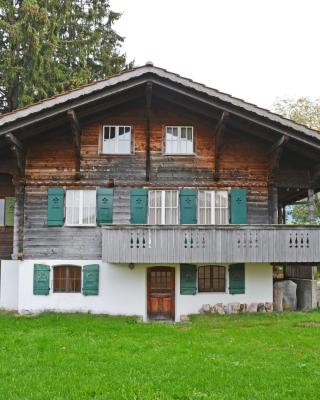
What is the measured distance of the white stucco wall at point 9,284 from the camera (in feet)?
64.0

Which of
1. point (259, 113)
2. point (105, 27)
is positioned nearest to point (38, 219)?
point (259, 113)

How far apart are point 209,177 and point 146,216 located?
2863 millimetres

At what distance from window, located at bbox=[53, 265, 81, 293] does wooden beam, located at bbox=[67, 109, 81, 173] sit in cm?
373

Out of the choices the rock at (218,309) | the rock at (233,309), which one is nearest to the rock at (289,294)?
the rock at (233,309)

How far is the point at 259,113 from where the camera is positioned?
59.7ft

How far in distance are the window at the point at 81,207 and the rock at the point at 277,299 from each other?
7.33 metres

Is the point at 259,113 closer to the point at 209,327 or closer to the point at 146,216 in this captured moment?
the point at 146,216

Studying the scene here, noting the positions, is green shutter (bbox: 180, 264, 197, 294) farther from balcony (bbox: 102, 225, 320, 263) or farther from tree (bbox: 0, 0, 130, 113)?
tree (bbox: 0, 0, 130, 113)

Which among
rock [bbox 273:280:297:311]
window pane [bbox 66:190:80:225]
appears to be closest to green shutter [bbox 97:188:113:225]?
window pane [bbox 66:190:80:225]

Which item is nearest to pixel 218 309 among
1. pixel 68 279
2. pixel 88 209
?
pixel 68 279

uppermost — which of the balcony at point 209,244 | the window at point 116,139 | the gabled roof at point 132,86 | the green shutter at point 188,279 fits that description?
the gabled roof at point 132,86

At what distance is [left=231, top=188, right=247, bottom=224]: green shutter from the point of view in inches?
761

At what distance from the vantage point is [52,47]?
30547mm

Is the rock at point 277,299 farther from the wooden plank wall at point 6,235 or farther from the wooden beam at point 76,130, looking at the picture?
the wooden plank wall at point 6,235
